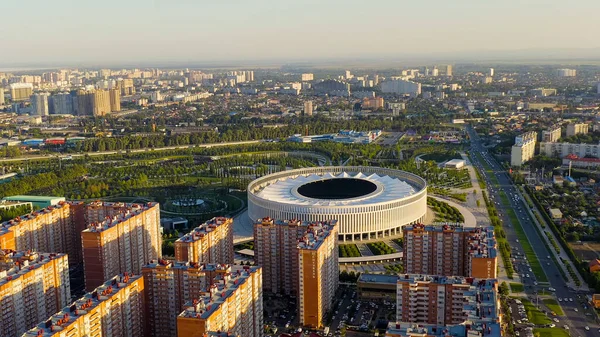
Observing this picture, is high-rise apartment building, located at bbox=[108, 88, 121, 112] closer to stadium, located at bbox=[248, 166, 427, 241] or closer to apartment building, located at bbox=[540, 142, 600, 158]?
apartment building, located at bbox=[540, 142, 600, 158]

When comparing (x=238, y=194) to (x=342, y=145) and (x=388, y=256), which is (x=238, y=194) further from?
(x=342, y=145)

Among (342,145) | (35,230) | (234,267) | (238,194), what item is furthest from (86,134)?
(234,267)

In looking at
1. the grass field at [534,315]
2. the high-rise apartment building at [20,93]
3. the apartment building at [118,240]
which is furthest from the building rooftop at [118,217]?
the high-rise apartment building at [20,93]

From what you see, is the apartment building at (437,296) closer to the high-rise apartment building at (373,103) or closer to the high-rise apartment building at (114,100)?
the high-rise apartment building at (373,103)

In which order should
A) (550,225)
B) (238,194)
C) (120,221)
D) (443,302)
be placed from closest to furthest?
(443,302)
(120,221)
(550,225)
(238,194)

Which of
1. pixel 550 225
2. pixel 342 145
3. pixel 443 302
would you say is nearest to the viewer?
pixel 443 302

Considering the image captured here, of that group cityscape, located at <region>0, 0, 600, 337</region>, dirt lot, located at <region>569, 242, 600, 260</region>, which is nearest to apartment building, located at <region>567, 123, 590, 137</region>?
cityscape, located at <region>0, 0, 600, 337</region>
